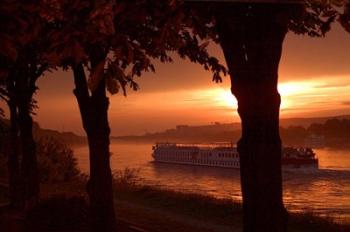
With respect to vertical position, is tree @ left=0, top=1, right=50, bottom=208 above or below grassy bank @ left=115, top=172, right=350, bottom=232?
above

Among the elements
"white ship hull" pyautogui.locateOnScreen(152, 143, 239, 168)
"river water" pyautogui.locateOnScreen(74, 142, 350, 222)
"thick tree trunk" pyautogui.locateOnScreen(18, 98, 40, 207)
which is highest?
"thick tree trunk" pyautogui.locateOnScreen(18, 98, 40, 207)

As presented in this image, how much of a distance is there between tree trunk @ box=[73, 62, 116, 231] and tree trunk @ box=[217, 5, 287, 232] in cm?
537

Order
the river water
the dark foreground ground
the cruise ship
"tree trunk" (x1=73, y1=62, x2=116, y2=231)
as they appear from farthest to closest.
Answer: the cruise ship, the river water, the dark foreground ground, "tree trunk" (x1=73, y1=62, x2=116, y2=231)

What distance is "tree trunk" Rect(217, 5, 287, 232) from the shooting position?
6379mm

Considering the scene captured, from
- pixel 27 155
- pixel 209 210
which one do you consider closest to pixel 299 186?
pixel 209 210

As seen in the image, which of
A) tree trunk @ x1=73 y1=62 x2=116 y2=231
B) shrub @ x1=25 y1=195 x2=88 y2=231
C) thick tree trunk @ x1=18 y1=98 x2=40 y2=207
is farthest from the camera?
thick tree trunk @ x1=18 y1=98 x2=40 y2=207

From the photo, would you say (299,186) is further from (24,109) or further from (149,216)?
(24,109)

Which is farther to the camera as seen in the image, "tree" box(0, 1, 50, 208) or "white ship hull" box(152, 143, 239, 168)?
"white ship hull" box(152, 143, 239, 168)

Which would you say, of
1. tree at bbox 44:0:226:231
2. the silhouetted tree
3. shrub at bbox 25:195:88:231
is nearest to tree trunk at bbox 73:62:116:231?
tree at bbox 44:0:226:231

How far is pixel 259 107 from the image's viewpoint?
21.2 feet

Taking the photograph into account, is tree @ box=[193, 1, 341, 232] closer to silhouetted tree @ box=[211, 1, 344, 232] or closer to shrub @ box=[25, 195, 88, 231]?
silhouetted tree @ box=[211, 1, 344, 232]

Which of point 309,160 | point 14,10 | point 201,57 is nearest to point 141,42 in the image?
point 201,57

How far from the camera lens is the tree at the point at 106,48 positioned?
5016 millimetres

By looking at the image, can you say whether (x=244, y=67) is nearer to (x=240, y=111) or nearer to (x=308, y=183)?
(x=240, y=111)
